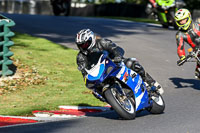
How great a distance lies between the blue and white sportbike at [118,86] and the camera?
23.9 ft

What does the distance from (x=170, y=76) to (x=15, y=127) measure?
6.45 metres

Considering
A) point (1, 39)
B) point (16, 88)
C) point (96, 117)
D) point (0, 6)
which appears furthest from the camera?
point (0, 6)

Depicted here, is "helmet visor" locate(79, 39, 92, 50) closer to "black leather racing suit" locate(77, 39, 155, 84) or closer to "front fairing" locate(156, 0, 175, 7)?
"black leather racing suit" locate(77, 39, 155, 84)

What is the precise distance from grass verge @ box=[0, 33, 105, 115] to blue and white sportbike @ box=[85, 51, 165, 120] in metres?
1.89

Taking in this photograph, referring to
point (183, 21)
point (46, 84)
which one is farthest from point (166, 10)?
point (46, 84)

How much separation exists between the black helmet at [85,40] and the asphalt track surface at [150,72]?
124 centimetres

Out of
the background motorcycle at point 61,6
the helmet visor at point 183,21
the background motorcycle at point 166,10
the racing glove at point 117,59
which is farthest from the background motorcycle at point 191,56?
the background motorcycle at point 61,6

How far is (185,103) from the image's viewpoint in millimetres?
9406

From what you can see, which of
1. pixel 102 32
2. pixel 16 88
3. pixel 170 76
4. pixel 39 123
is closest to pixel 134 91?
pixel 39 123

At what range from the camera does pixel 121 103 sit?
7422mm

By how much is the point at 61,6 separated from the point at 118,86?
21.1m

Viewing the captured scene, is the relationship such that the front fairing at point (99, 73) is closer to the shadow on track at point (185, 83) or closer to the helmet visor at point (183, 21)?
the helmet visor at point (183, 21)

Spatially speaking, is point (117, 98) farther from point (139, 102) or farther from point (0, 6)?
point (0, 6)

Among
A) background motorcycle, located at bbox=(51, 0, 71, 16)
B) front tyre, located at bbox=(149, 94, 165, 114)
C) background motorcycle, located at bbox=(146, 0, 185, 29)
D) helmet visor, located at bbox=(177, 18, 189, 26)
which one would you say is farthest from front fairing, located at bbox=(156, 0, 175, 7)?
front tyre, located at bbox=(149, 94, 165, 114)
